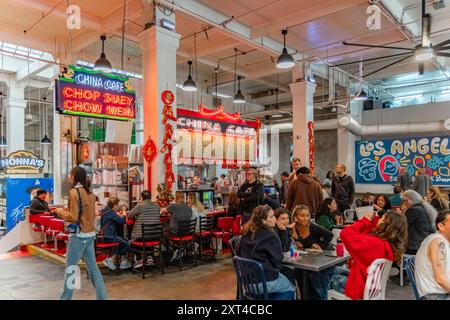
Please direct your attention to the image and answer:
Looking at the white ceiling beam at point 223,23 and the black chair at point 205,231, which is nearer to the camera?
the black chair at point 205,231

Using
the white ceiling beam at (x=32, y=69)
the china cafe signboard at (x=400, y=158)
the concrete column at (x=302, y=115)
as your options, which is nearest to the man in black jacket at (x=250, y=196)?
the concrete column at (x=302, y=115)

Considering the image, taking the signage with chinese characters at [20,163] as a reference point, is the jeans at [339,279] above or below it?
below

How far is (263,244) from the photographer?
10.0 ft

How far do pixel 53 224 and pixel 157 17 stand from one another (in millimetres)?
4295

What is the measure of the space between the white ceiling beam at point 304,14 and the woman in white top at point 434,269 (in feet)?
18.6

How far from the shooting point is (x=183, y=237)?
573cm

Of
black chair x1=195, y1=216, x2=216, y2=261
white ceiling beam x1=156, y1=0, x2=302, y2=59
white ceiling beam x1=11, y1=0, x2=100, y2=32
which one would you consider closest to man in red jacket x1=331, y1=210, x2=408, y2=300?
black chair x1=195, y1=216, x2=216, y2=261

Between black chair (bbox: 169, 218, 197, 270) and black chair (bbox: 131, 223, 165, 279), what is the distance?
314 millimetres

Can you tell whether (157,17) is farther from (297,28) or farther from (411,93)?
(411,93)

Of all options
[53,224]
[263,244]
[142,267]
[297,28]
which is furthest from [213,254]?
[297,28]

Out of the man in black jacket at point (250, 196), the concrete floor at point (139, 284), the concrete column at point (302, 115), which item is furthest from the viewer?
the concrete column at point (302, 115)

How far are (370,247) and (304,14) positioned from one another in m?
6.10

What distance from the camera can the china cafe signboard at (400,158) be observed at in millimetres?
11562

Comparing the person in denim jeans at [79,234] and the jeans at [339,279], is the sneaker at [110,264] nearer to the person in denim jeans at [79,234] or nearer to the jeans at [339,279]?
the person in denim jeans at [79,234]
